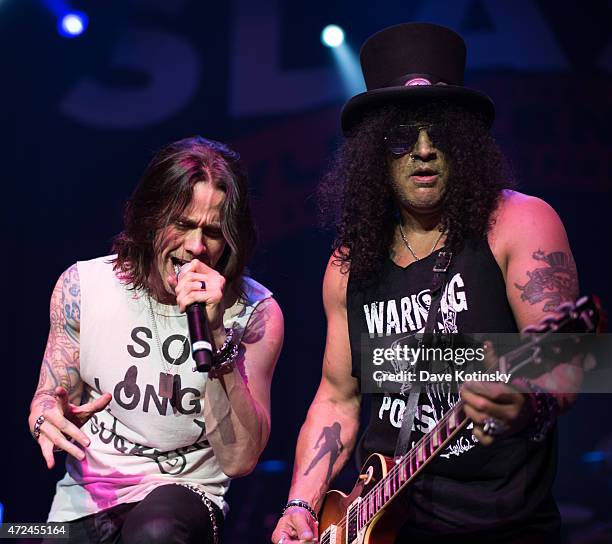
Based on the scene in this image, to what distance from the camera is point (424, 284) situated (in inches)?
102

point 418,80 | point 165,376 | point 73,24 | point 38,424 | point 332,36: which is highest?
point 73,24

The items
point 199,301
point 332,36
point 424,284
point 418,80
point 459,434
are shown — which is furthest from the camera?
point 332,36

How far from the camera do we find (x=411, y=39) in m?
2.76

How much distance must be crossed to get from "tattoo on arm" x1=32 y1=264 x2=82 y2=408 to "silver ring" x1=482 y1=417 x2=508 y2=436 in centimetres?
155

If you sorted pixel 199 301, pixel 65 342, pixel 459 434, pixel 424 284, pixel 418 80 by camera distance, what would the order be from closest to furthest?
pixel 199 301 < pixel 459 434 < pixel 424 284 < pixel 418 80 < pixel 65 342

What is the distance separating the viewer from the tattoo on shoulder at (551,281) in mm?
2258

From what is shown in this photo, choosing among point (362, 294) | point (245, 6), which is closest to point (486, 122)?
point (362, 294)

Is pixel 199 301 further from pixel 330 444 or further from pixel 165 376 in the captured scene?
pixel 330 444

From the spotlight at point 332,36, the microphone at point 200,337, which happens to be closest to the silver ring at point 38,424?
the microphone at point 200,337

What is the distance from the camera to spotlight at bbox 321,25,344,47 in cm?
475

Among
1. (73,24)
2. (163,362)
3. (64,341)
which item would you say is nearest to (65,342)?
(64,341)

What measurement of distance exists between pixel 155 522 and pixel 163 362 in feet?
1.96

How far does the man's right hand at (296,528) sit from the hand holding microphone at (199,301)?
70cm

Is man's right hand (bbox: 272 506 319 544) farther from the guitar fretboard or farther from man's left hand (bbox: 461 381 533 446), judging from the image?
man's left hand (bbox: 461 381 533 446)
